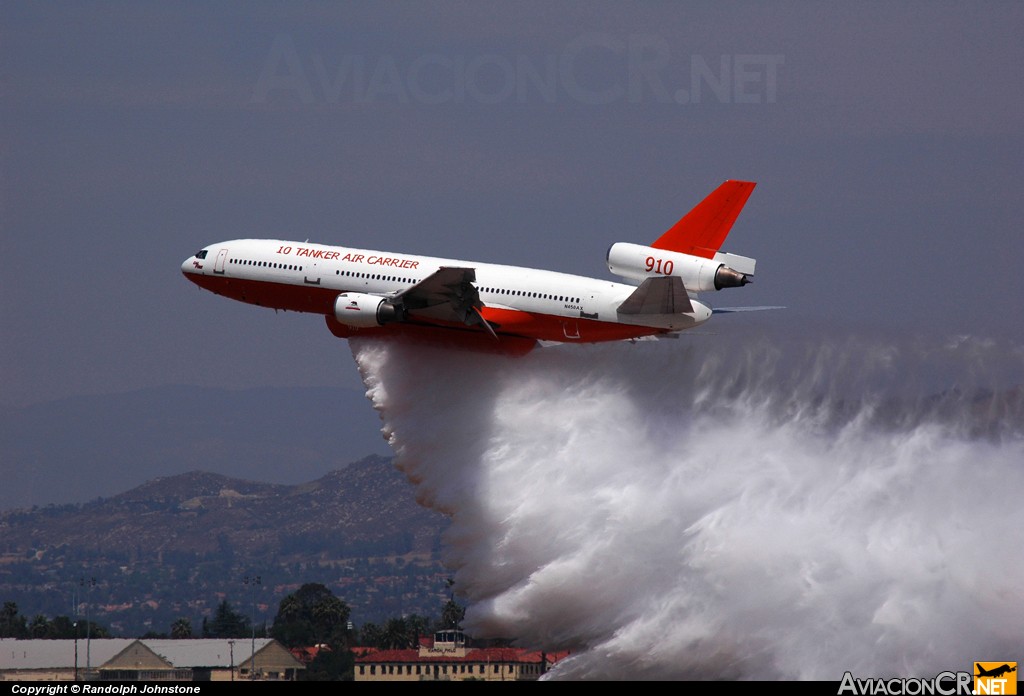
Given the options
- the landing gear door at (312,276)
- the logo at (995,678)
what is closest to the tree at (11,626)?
the landing gear door at (312,276)

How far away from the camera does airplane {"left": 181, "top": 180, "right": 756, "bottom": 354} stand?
60875 millimetres

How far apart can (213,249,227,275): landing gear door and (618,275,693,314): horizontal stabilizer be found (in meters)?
18.2

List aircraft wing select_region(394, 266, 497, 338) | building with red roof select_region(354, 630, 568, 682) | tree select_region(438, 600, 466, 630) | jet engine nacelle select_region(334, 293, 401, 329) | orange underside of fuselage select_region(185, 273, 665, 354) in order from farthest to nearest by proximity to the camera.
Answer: tree select_region(438, 600, 466, 630) < building with red roof select_region(354, 630, 568, 682) < jet engine nacelle select_region(334, 293, 401, 329) < orange underside of fuselage select_region(185, 273, 665, 354) < aircraft wing select_region(394, 266, 497, 338)

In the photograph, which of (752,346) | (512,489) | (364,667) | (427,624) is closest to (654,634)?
(512,489)

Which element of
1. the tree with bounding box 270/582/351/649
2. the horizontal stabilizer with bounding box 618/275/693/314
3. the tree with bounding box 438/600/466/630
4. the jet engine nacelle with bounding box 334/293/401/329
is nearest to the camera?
the horizontal stabilizer with bounding box 618/275/693/314

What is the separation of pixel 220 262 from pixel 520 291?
46.4 feet

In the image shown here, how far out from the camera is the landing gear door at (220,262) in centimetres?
6888

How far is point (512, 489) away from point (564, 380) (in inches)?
194

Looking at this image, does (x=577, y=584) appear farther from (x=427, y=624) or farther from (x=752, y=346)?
(x=427, y=624)

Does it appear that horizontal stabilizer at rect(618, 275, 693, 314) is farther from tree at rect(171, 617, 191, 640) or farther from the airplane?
tree at rect(171, 617, 191, 640)

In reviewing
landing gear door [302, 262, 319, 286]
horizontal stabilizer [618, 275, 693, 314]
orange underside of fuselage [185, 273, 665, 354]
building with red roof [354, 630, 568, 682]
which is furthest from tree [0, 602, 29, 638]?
horizontal stabilizer [618, 275, 693, 314]

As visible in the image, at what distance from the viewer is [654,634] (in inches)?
2303

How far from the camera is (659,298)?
5981 centimetres

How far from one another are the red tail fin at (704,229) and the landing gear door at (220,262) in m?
18.4
